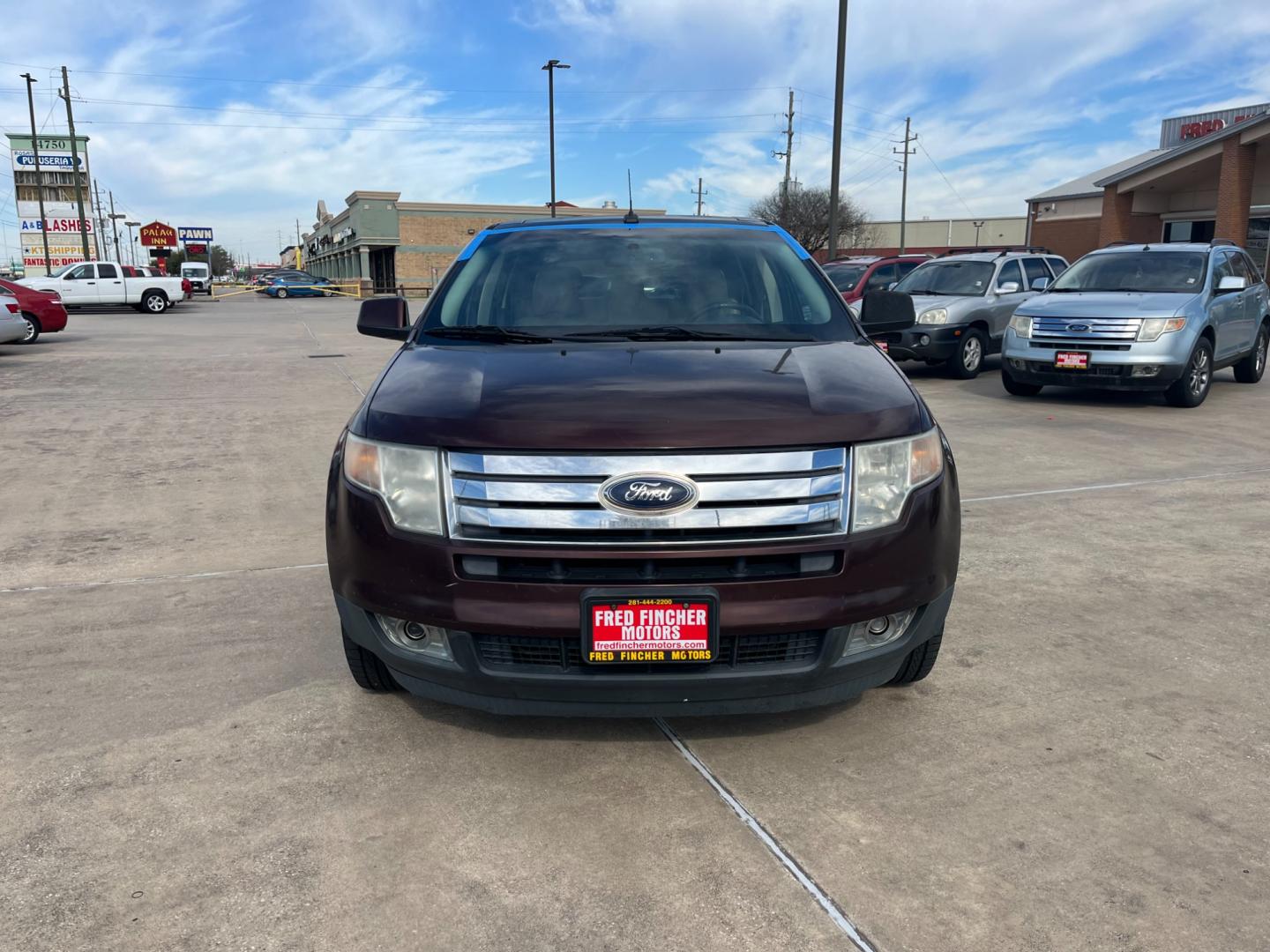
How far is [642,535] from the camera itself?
8.48ft

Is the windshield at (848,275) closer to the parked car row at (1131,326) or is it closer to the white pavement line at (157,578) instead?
the parked car row at (1131,326)

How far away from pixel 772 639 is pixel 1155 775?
4.12 ft

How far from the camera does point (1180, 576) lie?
185 inches

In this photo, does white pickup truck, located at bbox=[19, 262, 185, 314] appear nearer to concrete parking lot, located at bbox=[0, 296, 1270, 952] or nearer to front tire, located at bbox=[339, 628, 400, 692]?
concrete parking lot, located at bbox=[0, 296, 1270, 952]

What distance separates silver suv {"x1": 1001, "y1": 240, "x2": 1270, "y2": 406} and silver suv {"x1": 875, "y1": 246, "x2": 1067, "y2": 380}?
5.43ft

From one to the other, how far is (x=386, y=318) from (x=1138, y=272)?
952 centimetres

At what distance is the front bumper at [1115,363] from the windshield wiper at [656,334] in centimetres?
780

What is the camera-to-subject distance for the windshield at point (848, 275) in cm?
1623

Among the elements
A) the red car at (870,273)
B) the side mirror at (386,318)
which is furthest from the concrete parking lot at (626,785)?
the red car at (870,273)

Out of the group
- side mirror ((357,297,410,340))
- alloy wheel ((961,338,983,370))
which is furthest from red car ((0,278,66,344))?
side mirror ((357,297,410,340))

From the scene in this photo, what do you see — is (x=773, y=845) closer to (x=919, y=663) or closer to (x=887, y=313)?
(x=919, y=663)

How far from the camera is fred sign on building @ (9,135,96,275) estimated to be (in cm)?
9425

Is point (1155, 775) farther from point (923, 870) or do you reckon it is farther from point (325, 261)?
point (325, 261)

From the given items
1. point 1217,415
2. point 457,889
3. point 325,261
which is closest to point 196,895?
point 457,889
